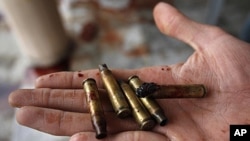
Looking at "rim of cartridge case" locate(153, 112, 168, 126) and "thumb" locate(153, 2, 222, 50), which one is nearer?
"rim of cartridge case" locate(153, 112, 168, 126)

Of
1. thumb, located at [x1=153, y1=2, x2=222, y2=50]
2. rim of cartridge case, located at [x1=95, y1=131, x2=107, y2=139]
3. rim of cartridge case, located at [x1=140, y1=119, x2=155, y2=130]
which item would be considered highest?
thumb, located at [x1=153, y1=2, x2=222, y2=50]

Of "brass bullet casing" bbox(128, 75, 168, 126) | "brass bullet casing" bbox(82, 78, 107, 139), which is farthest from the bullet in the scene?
"brass bullet casing" bbox(82, 78, 107, 139)

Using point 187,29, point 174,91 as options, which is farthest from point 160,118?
point 187,29

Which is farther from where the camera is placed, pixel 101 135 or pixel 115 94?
pixel 115 94

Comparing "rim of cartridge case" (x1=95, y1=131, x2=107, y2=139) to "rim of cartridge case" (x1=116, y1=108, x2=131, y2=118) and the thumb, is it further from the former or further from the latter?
the thumb

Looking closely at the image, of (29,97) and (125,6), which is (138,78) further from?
(125,6)

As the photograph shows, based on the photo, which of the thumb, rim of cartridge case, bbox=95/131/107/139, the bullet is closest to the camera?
rim of cartridge case, bbox=95/131/107/139

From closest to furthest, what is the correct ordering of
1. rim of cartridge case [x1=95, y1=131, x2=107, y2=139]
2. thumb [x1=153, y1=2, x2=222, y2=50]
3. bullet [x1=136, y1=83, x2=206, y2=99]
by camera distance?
rim of cartridge case [x1=95, y1=131, x2=107, y2=139]
bullet [x1=136, y1=83, x2=206, y2=99]
thumb [x1=153, y1=2, x2=222, y2=50]

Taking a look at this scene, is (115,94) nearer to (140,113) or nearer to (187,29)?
(140,113)

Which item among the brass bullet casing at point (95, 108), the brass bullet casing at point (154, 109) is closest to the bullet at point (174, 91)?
the brass bullet casing at point (154, 109)
